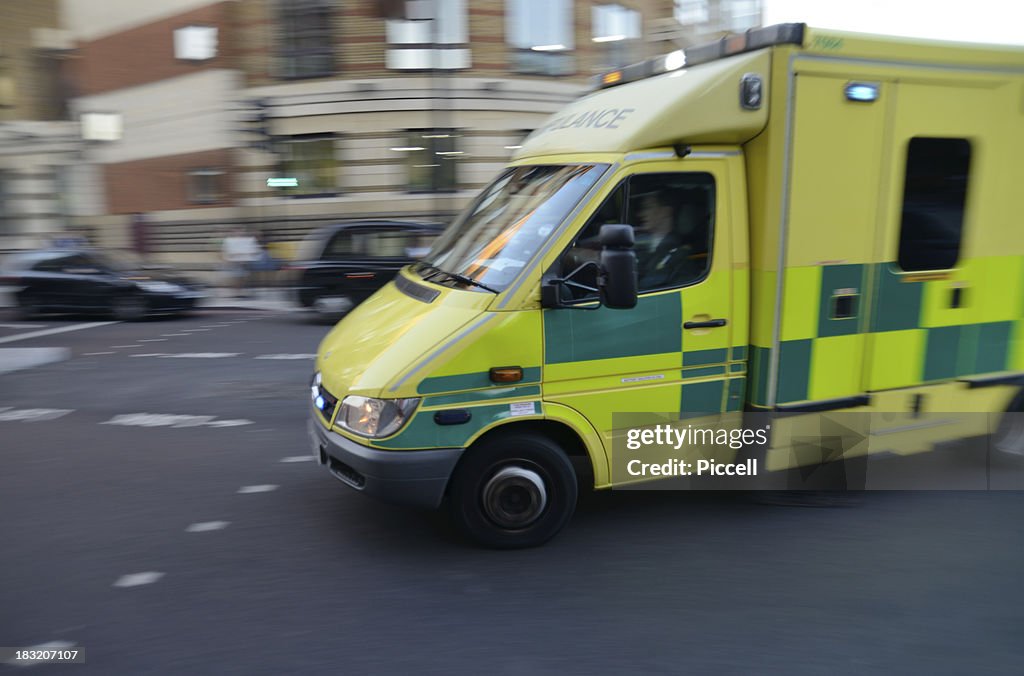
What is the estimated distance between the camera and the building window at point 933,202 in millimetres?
4922

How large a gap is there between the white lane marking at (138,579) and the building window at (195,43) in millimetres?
22432

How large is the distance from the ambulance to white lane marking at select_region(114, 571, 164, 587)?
1060mm

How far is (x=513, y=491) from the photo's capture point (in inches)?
175

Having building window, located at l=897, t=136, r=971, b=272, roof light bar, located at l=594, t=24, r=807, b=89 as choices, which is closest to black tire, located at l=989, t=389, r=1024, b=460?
building window, located at l=897, t=136, r=971, b=272

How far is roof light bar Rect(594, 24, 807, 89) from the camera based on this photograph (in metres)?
4.44

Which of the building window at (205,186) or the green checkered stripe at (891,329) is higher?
the building window at (205,186)

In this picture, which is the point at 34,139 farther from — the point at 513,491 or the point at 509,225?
the point at 513,491

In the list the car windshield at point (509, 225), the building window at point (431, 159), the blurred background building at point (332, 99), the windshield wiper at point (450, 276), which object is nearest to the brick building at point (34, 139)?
the blurred background building at point (332, 99)

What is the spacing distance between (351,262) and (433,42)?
10059 millimetres

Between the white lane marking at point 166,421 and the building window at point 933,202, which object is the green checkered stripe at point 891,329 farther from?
the white lane marking at point 166,421

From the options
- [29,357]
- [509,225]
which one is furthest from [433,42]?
[509,225]

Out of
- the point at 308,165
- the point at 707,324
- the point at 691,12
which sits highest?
the point at 691,12

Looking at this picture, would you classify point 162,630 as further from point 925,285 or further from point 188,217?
point 188,217

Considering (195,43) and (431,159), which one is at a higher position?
(195,43)
